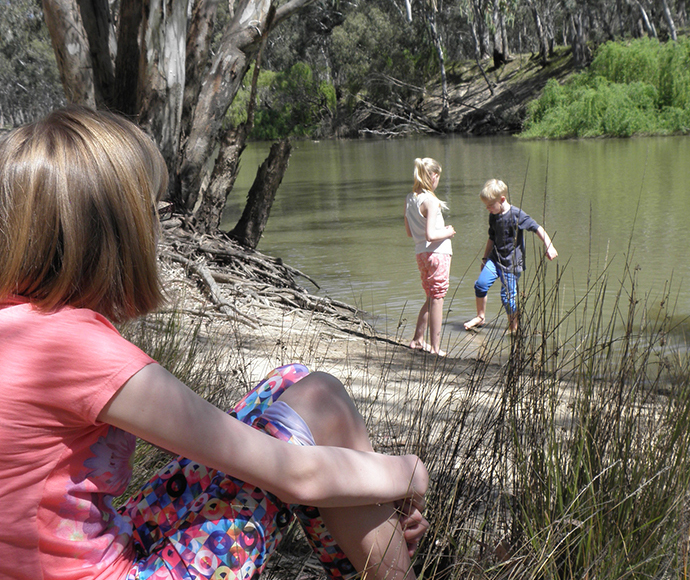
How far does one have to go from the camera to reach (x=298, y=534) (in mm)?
2053

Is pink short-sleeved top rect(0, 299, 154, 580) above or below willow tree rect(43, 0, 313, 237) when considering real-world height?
below

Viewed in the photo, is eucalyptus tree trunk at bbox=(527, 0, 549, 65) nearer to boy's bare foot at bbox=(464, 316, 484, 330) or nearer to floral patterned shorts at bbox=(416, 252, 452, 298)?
boy's bare foot at bbox=(464, 316, 484, 330)

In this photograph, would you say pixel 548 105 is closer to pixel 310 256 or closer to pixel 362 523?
pixel 310 256

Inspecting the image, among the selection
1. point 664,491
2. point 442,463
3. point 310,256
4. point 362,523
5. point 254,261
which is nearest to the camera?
point 362,523

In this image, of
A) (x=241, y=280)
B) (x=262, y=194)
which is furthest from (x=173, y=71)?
(x=241, y=280)

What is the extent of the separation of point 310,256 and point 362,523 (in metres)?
9.34

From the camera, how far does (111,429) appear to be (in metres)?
1.30

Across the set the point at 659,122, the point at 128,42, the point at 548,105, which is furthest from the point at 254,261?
the point at 548,105

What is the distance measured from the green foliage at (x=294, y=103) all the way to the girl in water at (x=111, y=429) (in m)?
49.3

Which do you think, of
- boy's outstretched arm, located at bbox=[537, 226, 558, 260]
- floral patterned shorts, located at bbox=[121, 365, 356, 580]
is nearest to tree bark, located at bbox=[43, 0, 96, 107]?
boy's outstretched arm, located at bbox=[537, 226, 558, 260]

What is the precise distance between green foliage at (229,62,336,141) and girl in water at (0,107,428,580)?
4929 cm

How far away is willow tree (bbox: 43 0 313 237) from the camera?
643 centimetres

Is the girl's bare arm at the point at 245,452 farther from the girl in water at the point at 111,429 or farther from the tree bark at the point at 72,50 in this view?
A: the tree bark at the point at 72,50

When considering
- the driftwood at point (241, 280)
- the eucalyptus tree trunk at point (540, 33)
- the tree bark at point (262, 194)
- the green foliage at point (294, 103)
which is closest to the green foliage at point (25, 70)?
the green foliage at point (294, 103)
